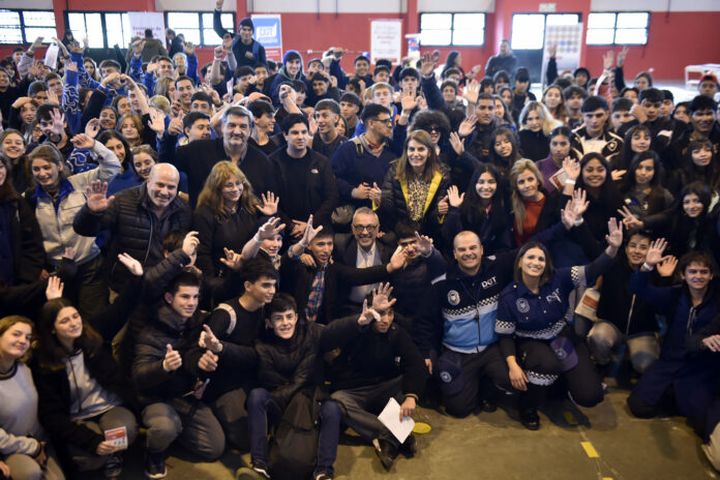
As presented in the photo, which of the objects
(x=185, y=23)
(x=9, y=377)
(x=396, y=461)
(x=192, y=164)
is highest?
(x=185, y=23)

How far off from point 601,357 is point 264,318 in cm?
261

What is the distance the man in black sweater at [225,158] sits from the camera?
4.73 meters

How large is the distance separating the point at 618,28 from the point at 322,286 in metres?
20.2

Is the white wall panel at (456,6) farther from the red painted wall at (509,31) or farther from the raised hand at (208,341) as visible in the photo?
the raised hand at (208,341)

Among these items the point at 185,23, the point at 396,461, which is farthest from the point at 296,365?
the point at 185,23

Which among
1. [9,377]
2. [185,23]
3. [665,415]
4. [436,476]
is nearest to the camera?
[9,377]

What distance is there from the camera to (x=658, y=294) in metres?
4.38

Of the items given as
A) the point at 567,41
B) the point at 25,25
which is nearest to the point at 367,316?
the point at 567,41

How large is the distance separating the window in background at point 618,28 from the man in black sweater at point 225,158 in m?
19.0

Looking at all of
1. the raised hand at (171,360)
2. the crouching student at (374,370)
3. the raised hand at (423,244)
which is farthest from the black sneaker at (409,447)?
the raised hand at (171,360)

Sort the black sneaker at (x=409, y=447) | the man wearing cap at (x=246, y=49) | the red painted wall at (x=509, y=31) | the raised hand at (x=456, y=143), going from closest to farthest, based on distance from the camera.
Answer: the black sneaker at (x=409, y=447) → the raised hand at (x=456, y=143) → the man wearing cap at (x=246, y=49) → the red painted wall at (x=509, y=31)

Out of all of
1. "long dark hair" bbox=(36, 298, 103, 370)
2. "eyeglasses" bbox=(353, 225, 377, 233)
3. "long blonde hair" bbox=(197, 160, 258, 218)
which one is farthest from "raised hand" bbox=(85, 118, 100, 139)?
"eyeglasses" bbox=(353, 225, 377, 233)

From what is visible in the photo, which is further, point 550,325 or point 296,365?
point 550,325

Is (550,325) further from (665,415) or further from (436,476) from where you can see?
(436,476)
